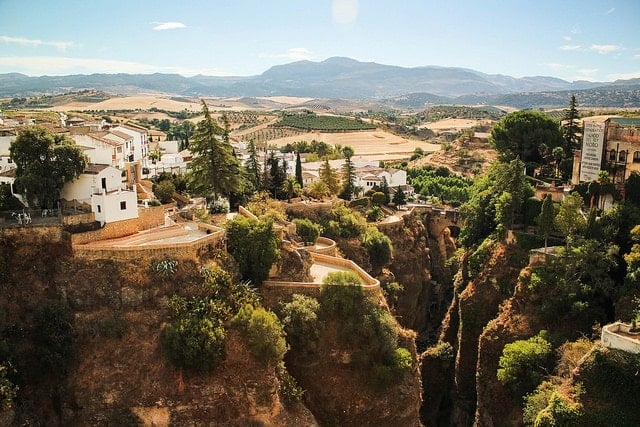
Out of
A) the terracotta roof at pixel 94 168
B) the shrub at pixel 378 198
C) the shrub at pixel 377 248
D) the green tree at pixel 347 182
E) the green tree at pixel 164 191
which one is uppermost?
the terracotta roof at pixel 94 168

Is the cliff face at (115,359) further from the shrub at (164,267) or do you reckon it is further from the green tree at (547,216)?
the green tree at (547,216)

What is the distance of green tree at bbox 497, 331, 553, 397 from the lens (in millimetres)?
34844

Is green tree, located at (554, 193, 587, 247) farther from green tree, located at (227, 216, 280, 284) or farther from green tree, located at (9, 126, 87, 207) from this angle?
green tree, located at (9, 126, 87, 207)

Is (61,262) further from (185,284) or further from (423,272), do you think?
(423,272)

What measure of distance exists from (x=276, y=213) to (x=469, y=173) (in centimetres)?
5666

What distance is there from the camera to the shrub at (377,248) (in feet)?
164

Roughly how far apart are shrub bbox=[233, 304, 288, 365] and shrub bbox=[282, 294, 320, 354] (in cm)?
236

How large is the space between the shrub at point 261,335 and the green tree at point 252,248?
12.0 ft

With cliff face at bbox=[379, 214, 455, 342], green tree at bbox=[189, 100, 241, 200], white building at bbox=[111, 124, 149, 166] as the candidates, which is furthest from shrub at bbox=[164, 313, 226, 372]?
cliff face at bbox=[379, 214, 455, 342]

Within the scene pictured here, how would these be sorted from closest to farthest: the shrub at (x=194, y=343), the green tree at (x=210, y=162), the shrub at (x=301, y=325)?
the shrub at (x=194, y=343) < the shrub at (x=301, y=325) < the green tree at (x=210, y=162)

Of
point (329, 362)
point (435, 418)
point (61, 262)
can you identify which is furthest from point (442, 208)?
point (61, 262)

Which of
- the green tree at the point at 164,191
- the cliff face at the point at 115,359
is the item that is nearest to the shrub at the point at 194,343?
the cliff face at the point at 115,359

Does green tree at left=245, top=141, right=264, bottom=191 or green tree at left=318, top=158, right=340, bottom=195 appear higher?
green tree at left=245, top=141, right=264, bottom=191

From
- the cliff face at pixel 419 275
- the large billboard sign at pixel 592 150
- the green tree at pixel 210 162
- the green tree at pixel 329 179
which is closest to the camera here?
the green tree at pixel 210 162
